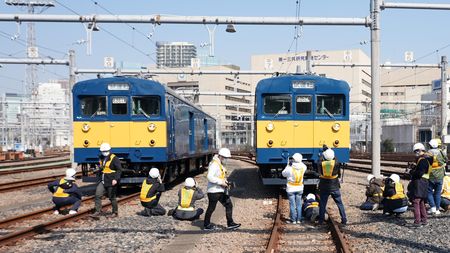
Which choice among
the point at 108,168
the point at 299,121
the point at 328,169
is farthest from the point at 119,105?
the point at 328,169

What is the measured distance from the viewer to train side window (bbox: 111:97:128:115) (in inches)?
671

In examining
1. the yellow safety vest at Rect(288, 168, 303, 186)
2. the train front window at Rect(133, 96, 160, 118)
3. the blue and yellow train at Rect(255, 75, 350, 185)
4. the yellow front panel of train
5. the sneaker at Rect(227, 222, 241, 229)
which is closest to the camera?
the sneaker at Rect(227, 222, 241, 229)

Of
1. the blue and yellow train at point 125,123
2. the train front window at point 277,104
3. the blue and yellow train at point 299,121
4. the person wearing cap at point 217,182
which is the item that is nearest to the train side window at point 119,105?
the blue and yellow train at point 125,123

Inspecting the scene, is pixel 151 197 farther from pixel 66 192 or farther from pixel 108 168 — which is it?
pixel 66 192

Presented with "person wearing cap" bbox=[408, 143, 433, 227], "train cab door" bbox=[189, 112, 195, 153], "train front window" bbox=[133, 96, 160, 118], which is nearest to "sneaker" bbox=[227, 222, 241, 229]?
"person wearing cap" bbox=[408, 143, 433, 227]

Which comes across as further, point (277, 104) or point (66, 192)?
point (277, 104)

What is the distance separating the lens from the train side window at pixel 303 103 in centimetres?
1592

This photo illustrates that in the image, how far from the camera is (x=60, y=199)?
12.7 meters

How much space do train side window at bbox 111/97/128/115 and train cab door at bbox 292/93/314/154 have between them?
5184 millimetres

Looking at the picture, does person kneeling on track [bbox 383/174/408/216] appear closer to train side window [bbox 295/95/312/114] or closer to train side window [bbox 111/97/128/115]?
train side window [bbox 295/95/312/114]

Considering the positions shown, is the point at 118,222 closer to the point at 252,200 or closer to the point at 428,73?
the point at 252,200

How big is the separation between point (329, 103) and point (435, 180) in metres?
4.71

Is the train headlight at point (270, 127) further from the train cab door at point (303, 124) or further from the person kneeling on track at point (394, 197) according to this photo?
the person kneeling on track at point (394, 197)

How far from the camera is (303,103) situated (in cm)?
1595
